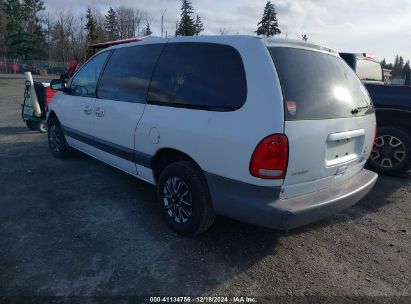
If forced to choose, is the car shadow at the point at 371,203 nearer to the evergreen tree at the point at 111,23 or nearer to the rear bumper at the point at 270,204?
the rear bumper at the point at 270,204

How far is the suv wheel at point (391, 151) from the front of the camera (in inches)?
209

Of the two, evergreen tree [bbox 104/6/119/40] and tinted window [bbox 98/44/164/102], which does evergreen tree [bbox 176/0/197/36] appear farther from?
tinted window [bbox 98/44/164/102]

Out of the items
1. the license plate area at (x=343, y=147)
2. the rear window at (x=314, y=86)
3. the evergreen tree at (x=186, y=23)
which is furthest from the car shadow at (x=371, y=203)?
the evergreen tree at (x=186, y=23)

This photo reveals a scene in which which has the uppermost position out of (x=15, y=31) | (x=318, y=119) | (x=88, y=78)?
(x=15, y=31)

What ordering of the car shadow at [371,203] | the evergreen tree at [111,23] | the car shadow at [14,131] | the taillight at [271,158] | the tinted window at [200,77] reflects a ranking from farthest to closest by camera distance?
the evergreen tree at [111,23], the car shadow at [14,131], the car shadow at [371,203], the tinted window at [200,77], the taillight at [271,158]

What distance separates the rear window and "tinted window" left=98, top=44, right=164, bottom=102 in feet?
4.87

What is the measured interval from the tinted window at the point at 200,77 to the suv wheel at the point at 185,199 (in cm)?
62

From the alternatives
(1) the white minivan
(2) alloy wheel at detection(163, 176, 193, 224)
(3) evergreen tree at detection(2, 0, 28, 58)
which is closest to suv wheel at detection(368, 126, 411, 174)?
(1) the white minivan

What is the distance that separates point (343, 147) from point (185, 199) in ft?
5.03

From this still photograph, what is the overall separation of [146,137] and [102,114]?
40.7 inches

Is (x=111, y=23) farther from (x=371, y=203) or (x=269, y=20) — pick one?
(x=371, y=203)

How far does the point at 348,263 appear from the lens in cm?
307

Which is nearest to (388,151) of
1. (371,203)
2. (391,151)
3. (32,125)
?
(391,151)

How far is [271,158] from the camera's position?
101 inches
